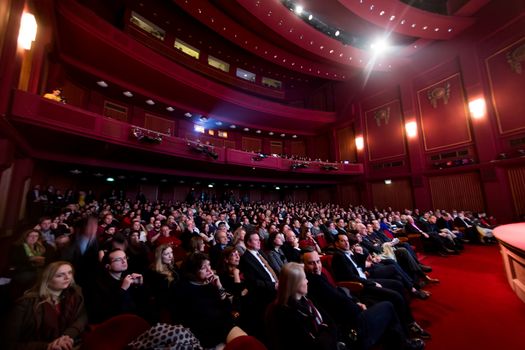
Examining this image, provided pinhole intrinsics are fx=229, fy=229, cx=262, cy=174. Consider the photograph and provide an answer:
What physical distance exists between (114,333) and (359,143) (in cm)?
1181

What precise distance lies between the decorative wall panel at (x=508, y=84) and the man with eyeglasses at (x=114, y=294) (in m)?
9.96

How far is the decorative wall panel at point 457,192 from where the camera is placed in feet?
24.5

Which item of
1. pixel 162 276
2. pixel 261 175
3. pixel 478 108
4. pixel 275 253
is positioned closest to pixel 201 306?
pixel 162 276

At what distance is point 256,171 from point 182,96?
396 cm

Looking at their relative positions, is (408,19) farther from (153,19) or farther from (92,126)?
(92,126)

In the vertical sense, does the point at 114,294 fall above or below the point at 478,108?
below

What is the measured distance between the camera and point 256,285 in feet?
6.04

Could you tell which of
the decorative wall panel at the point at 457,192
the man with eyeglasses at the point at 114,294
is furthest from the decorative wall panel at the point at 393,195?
the man with eyeglasses at the point at 114,294

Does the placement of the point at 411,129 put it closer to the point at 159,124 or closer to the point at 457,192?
the point at 457,192

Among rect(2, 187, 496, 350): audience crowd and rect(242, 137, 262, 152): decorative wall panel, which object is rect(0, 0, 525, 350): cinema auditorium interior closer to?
rect(2, 187, 496, 350): audience crowd

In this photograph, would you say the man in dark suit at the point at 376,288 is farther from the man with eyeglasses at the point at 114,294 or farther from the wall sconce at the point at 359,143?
the wall sconce at the point at 359,143

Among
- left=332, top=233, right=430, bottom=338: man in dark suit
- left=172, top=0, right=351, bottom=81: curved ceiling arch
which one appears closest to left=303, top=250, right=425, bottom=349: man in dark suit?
left=332, top=233, right=430, bottom=338: man in dark suit

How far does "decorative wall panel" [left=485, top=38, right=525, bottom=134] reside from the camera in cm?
669

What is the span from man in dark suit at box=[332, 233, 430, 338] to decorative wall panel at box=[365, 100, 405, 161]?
886cm
